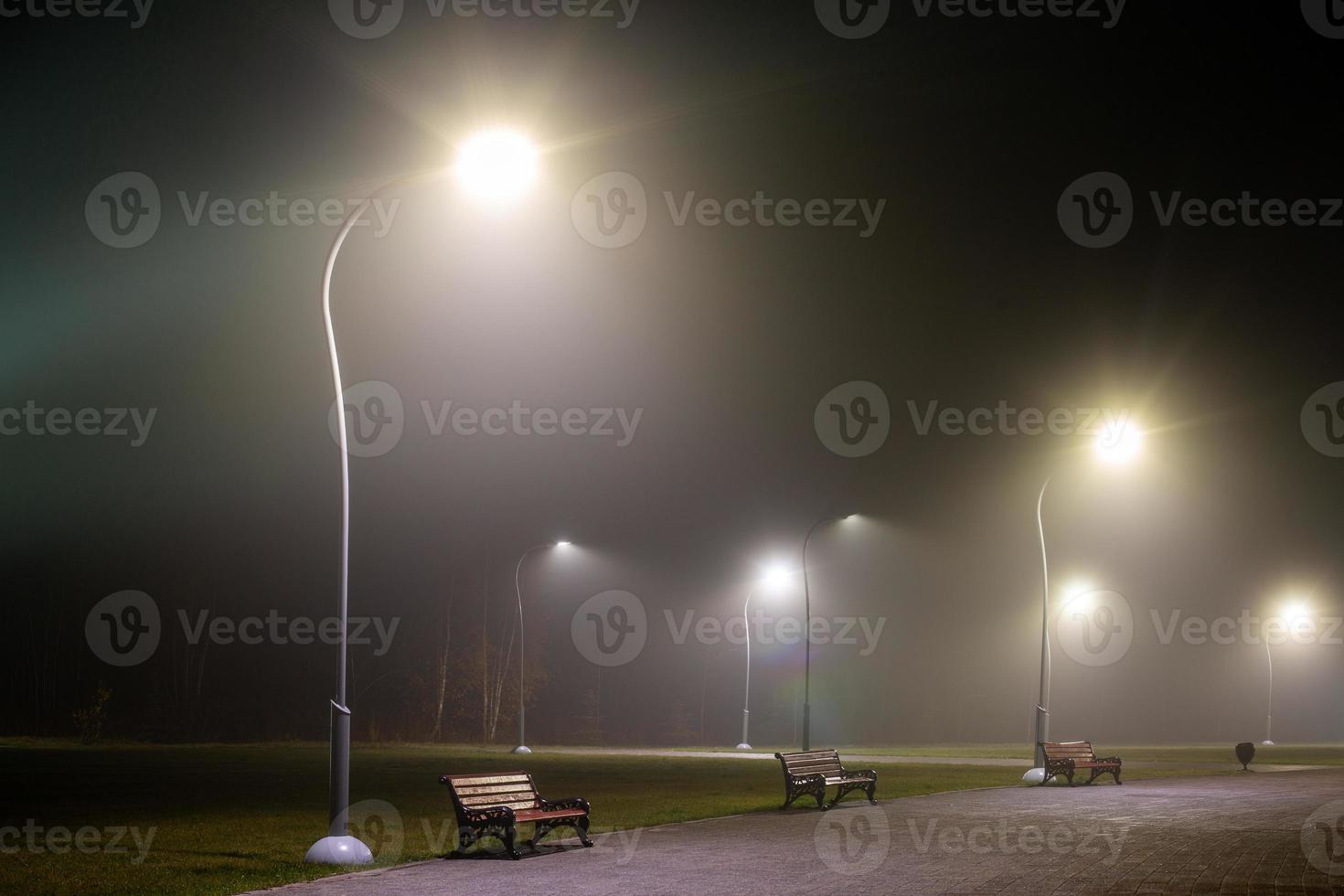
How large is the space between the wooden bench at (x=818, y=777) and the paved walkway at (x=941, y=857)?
36 cm

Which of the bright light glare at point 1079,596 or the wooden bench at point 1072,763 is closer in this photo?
the wooden bench at point 1072,763

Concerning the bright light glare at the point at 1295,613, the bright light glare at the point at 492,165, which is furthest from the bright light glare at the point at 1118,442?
the bright light glare at the point at 1295,613

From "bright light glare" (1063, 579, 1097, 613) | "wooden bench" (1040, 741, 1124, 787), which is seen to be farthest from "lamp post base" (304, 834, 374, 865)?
"bright light glare" (1063, 579, 1097, 613)

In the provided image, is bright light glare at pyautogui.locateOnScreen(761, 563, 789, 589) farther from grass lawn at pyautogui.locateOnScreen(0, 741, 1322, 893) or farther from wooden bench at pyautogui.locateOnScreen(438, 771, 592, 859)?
wooden bench at pyautogui.locateOnScreen(438, 771, 592, 859)

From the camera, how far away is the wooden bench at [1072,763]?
91.6 feet

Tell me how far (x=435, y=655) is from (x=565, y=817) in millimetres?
50454

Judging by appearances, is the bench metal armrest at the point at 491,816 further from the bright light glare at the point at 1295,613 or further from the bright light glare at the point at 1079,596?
the bright light glare at the point at 1295,613

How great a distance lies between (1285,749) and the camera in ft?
199

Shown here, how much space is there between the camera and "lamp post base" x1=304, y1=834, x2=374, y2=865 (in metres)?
14.2

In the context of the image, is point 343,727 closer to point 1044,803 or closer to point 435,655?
point 1044,803

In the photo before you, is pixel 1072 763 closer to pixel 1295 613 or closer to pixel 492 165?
pixel 492 165

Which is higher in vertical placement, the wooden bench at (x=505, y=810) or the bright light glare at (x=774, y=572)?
the bright light glare at (x=774, y=572)

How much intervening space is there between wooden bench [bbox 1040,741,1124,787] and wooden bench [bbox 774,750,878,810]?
252 inches

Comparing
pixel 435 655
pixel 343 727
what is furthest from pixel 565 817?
pixel 435 655
